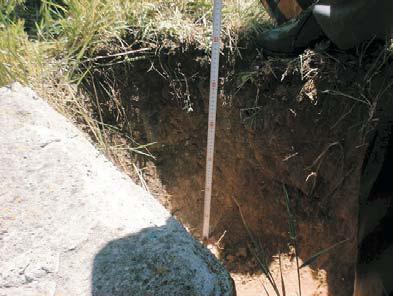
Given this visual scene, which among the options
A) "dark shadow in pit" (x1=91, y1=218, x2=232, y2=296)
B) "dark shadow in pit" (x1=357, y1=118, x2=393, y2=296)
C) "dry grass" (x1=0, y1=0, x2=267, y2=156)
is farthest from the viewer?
"dry grass" (x1=0, y1=0, x2=267, y2=156)

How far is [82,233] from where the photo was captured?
1.24 metres

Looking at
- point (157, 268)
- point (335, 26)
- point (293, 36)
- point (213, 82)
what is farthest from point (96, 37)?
point (157, 268)

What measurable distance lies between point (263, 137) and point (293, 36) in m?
0.47

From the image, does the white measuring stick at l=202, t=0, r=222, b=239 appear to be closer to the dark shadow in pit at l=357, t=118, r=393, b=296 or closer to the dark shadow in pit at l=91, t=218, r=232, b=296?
the dark shadow in pit at l=357, t=118, r=393, b=296

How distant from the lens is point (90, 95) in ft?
7.30

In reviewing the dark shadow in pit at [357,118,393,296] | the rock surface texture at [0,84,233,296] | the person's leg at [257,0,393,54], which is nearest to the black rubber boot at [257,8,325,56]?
the person's leg at [257,0,393,54]

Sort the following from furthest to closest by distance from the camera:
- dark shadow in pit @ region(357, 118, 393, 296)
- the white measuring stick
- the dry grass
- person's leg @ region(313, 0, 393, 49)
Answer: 1. the dry grass
2. the white measuring stick
3. person's leg @ region(313, 0, 393, 49)
4. dark shadow in pit @ region(357, 118, 393, 296)

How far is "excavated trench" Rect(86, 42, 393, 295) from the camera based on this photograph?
1.94 meters

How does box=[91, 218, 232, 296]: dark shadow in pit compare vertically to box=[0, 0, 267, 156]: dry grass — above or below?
below

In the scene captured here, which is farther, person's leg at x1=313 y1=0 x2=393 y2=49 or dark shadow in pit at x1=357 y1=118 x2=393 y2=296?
person's leg at x1=313 y1=0 x2=393 y2=49

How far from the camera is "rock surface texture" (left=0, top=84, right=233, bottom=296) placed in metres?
1.12

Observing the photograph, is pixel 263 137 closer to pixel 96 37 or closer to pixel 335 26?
pixel 335 26

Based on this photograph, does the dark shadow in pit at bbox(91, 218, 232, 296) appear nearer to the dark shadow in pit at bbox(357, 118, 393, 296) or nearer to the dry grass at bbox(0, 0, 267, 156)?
the dark shadow in pit at bbox(357, 118, 393, 296)

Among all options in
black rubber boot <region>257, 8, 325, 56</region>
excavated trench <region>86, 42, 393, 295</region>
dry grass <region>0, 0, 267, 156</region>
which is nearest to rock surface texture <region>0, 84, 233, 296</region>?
dry grass <region>0, 0, 267, 156</region>
